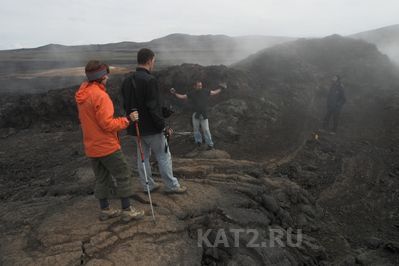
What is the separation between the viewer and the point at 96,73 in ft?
15.6

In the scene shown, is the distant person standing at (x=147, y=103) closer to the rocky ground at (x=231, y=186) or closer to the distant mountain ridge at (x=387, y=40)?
the rocky ground at (x=231, y=186)

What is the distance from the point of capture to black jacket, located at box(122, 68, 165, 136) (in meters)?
5.42

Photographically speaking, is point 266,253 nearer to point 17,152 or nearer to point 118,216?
point 118,216

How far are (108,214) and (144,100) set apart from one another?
1.65 metres

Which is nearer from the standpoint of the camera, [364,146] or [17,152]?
[364,146]

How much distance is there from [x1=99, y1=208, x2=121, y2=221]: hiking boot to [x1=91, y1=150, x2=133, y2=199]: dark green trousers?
210mm

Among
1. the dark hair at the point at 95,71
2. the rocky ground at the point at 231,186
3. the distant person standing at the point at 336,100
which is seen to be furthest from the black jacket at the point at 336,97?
the dark hair at the point at 95,71

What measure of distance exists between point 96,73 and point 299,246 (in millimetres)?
3844

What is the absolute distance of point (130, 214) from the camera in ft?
17.1

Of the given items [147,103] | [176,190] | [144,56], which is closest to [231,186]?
[176,190]

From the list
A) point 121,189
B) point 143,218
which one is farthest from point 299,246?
point 121,189

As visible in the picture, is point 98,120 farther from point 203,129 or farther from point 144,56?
point 203,129

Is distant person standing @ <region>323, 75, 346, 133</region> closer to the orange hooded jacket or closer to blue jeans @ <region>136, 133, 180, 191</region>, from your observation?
blue jeans @ <region>136, 133, 180, 191</region>

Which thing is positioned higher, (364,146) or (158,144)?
(158,144)
